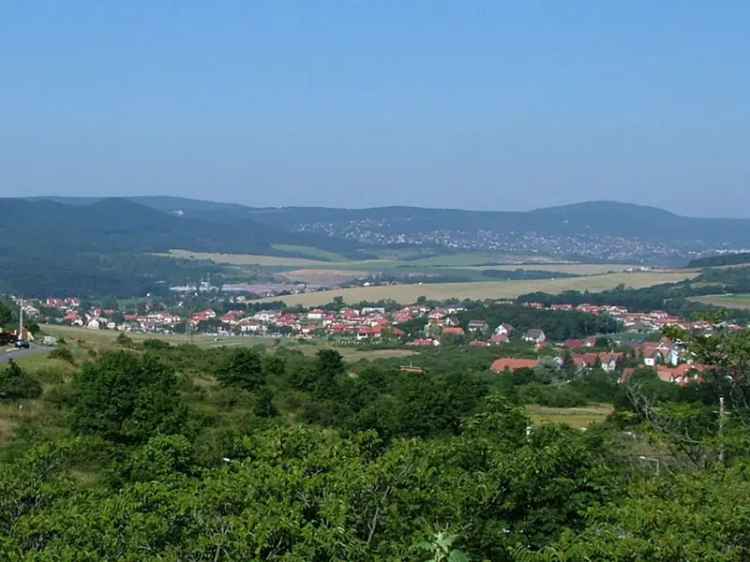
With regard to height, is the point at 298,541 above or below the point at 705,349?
below

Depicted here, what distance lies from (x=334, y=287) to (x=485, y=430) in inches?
4134

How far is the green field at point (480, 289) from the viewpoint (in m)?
102

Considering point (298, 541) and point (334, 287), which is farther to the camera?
point (334, 287)

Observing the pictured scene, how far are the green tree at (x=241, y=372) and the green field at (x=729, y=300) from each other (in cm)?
4573

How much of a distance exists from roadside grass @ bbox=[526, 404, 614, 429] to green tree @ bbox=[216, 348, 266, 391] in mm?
8045

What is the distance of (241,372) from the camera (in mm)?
33938

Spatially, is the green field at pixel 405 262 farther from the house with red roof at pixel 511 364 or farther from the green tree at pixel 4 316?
the green tree at pixel 4 316

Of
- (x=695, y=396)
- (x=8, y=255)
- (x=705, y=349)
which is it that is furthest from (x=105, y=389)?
(x=8, y=255)

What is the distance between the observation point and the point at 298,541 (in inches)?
448

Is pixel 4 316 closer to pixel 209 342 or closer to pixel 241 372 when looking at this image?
pixel 241 372

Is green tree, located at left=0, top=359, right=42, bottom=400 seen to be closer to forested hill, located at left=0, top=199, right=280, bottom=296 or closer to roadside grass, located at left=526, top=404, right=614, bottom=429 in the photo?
roadside grass, located at left=526, top=404, right=614, bottom=429

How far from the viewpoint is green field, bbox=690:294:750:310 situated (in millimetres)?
75012

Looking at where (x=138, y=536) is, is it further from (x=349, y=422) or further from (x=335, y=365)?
(x=335, y=365)

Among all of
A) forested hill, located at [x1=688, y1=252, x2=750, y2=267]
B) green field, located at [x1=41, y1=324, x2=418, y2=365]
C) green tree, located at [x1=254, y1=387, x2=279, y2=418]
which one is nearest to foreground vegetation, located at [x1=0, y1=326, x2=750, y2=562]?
green tree, located at [x1=254, y1=387, x2=279, y2=418]
